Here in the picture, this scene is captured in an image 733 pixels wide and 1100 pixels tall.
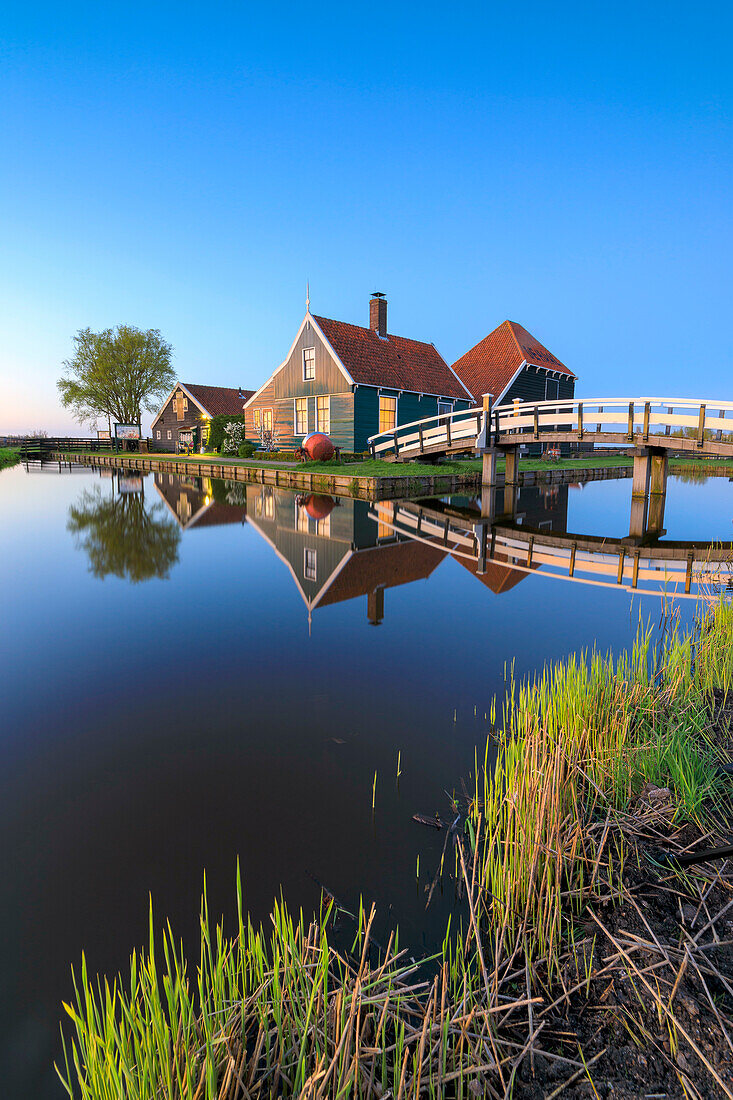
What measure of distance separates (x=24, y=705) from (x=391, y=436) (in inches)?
961

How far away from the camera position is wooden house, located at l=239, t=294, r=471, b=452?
26.6 meters

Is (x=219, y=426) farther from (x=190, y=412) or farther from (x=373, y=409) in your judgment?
(x=373, y=409)

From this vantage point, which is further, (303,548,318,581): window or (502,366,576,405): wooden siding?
(502,366,576,405): wooden siding

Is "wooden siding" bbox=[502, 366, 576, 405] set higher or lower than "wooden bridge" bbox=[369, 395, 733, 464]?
higher

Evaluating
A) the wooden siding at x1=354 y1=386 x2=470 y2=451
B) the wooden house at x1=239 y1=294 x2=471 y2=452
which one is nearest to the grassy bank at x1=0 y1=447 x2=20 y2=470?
the wooden house at x1=239 y1=294 x2=471 y2=452

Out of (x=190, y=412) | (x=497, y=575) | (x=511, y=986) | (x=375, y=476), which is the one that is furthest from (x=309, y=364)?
(x=511, y=986)

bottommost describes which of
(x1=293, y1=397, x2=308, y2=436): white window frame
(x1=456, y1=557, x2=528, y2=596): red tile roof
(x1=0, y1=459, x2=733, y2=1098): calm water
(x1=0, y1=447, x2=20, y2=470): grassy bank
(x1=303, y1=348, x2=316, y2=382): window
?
(x1=0, y1=459, x2=733, y2=1098): calm water

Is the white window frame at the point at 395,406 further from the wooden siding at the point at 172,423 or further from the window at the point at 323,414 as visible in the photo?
the wooden siding at the point at 172,423

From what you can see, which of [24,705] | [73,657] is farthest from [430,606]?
[24,705]

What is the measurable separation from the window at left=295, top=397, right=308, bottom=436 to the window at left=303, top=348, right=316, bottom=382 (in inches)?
44.6

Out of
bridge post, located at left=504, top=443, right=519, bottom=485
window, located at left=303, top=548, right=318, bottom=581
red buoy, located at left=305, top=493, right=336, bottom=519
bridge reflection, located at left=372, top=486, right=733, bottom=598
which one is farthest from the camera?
bridge post, located at left=504, top=443, right=519, bottom=485

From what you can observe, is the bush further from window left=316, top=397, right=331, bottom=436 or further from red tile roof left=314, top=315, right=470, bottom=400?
red tile roof left=314, top=315, right=470, bottom=400

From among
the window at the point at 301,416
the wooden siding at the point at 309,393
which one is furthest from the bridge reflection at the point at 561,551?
the window at the point at 301,416

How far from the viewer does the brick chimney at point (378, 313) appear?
1180 inches
